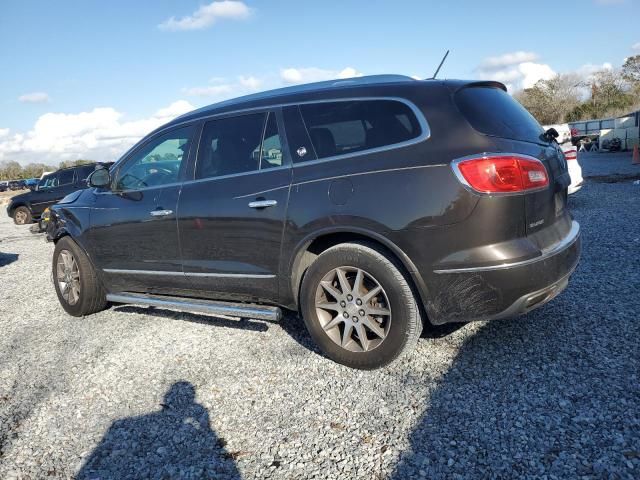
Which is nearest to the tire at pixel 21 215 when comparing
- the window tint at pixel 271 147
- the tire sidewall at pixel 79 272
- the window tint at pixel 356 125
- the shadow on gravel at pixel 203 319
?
the tire sidewall at pixel 79 272

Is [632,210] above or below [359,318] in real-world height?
below

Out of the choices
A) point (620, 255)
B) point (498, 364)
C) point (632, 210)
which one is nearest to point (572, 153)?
point (632, 210)

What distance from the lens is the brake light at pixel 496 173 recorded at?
278 centimetres

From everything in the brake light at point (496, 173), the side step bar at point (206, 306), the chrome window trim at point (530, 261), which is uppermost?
the brake light at point (496, 173)

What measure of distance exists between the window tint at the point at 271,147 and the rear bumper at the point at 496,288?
1.45 metres

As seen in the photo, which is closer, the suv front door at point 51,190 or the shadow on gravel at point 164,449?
the shadow on gravel at point 164,449

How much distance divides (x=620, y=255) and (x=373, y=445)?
4411 mm

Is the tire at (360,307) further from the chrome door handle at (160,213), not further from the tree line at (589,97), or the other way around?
the tree line at (589,97)

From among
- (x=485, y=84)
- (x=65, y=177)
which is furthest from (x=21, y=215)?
(x=485, y=84)

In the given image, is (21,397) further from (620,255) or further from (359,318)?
(620,255)

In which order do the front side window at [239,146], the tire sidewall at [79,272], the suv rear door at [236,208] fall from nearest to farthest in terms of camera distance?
1. the suv rear door at [236,208]
2. the front side window at [239,146]
3. the tire sidewall at [79,272]

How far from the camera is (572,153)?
8609 millimetres

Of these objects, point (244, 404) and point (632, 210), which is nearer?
point (244, 404)

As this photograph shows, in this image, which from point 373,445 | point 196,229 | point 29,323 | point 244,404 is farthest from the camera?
point 29,323
